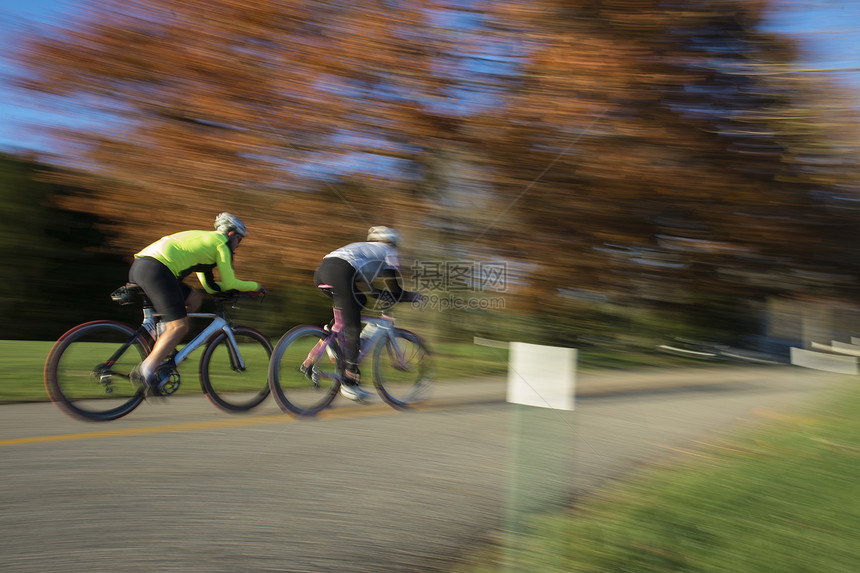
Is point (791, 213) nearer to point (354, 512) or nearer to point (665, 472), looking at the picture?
point (665, 472)

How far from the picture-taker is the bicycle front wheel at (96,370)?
524 centimetres

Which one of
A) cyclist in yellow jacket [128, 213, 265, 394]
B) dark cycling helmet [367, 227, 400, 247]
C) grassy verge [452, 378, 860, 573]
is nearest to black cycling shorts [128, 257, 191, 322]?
cyclist in yellow jacket [128, 213, 265, 394]

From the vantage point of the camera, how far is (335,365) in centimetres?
626

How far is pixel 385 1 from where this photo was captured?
26.3 ft

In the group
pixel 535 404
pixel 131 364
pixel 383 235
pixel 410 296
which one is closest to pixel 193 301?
pixel 131 364

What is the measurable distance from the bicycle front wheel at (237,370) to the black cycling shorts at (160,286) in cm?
54

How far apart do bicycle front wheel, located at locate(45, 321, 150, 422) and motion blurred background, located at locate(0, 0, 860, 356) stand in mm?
4213

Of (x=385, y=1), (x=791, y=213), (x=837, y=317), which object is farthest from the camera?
(x=837, y=317)

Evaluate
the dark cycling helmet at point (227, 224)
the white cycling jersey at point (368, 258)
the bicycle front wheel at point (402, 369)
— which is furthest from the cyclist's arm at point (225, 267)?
the bicycle front wheel at point (402, 369)

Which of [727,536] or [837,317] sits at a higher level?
[837,317]

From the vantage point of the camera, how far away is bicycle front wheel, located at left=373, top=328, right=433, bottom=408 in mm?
6449

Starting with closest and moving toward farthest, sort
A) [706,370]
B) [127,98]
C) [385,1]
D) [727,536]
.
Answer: [727,536], [385,1], [127,98], [706,370]

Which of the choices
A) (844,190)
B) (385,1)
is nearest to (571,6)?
(385,1)

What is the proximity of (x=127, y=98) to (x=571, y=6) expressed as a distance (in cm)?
605
